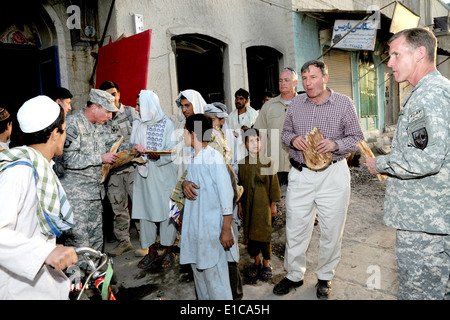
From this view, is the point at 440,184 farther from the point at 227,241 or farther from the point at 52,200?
the point at 52,200

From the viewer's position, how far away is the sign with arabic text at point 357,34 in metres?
7.86

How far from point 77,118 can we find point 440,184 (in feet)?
10.6

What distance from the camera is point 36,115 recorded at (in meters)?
1.51

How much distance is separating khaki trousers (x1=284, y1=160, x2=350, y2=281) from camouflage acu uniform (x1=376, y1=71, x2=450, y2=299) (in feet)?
2.58

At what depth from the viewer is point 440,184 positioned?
5.88 ft

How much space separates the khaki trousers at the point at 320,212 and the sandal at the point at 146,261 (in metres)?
1.68

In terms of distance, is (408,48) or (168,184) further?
(168,184)

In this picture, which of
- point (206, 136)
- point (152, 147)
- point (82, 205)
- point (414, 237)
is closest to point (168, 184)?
point (152, 147)

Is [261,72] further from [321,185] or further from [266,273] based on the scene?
[266,273]

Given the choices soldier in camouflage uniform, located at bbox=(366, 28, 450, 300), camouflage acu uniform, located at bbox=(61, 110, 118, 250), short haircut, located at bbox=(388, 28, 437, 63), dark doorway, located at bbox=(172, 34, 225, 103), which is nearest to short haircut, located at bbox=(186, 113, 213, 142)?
soldier in camouflage uniform, located at bbox=(366, 28, 450, 300)

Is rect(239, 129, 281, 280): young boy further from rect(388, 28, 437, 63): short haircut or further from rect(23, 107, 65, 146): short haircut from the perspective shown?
rect(23, 107, 65, 146): short haircut

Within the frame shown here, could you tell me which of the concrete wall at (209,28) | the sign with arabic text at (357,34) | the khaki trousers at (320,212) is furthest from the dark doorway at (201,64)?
the khaki trousers at (320,212)

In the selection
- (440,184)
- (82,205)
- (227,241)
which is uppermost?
(440,184)

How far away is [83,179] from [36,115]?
5.84 ft
